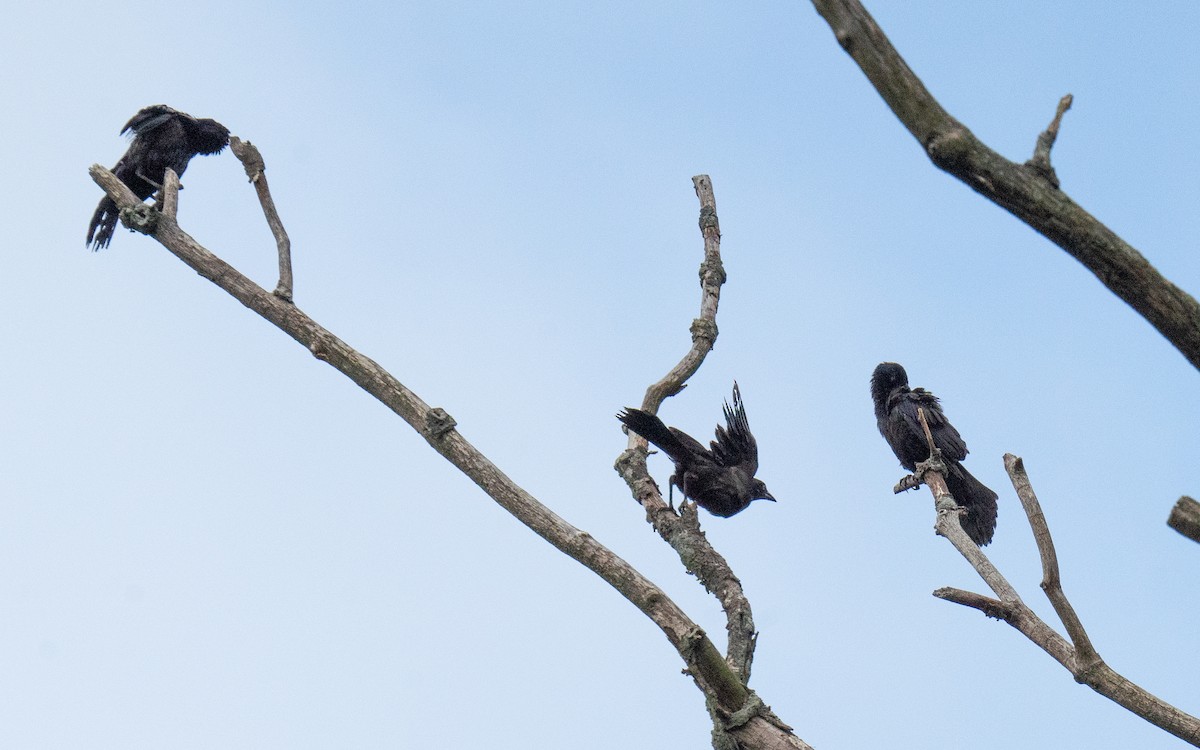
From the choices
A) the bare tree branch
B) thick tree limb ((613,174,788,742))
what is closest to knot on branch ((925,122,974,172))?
the bare tree branch

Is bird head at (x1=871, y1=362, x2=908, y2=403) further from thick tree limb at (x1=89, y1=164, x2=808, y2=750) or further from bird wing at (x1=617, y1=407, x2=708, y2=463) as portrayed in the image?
thick tree limb at (x1=89, y1=164, x2=808, y2=750)

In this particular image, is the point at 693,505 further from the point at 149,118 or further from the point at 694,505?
the point at 149,118

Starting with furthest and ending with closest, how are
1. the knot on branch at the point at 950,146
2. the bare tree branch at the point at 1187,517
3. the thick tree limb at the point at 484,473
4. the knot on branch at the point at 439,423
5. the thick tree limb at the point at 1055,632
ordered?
1. the knot on branch at the point at 439,423
2. the thick tree limb at the point at 1055,632
3. the thick tree limb at the point at 484,473
4. the knot on branch at the point at 950,146
5. the bare tree branch at the point at 1187,517

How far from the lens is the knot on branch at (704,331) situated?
19.8ft

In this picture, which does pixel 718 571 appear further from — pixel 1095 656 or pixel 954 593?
pixel 1095 656

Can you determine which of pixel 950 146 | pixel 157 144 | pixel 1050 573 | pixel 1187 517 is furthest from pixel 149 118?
pixel 1187 517

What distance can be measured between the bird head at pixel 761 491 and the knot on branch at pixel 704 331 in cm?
202

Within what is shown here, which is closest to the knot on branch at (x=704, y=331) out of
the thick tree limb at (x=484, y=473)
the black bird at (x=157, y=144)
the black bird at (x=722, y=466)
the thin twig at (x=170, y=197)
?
the black bird at (x=722, y=466)

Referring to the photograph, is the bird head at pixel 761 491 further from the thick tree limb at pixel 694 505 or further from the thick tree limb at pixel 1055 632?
the thick tree limb at pixel 1055 632

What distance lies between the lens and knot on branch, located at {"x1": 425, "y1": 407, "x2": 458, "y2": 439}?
4.48 meters

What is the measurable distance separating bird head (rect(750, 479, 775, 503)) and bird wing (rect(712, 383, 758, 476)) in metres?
0.38

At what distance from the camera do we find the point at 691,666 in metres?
3.86

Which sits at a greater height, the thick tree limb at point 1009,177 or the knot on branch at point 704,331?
the knot on branch at point 704,331

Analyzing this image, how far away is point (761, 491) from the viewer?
26.8 ft
